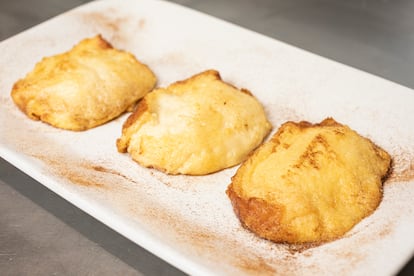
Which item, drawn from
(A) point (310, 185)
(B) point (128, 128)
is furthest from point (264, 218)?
(B) point (128, 128)

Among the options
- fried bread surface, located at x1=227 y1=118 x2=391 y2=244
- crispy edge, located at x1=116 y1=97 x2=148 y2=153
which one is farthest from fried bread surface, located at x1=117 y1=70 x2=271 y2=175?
fried bread surface, located at x1=227 y1=118 x2=391 y2=244

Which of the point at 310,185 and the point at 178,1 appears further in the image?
the point at 178,1

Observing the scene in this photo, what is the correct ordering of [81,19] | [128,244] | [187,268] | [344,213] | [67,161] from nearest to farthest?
[187,268], [344,213], [128,244], [67,161], [81,19]

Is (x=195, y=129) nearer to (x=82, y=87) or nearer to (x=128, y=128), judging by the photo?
(x=128, y=128)

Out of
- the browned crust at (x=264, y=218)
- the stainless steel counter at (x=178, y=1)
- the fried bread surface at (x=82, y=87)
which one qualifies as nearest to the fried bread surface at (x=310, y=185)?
the browned crust at (x=264, y=218)

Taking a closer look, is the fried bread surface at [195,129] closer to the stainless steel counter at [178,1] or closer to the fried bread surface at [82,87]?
the fried bread surface at [82,87]

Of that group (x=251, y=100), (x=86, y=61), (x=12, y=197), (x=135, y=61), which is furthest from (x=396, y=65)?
(x=12, y=197)

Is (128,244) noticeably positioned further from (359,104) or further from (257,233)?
(359,104)

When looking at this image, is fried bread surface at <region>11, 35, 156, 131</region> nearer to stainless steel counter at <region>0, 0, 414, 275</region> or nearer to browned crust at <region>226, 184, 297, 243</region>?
stainless steel counter at <region>0, 0, 414, 275</region>
